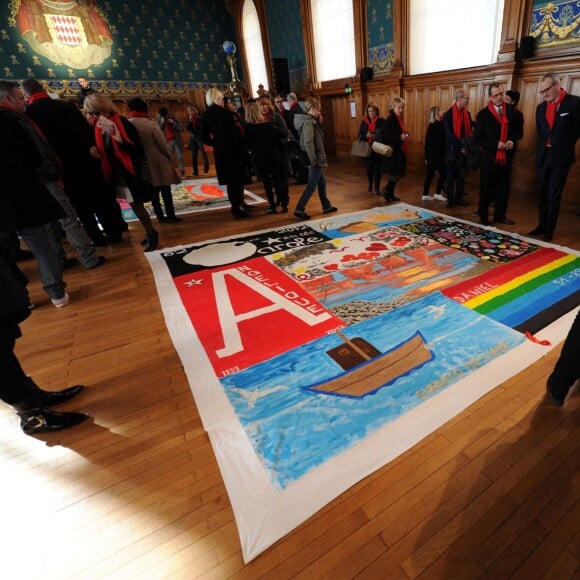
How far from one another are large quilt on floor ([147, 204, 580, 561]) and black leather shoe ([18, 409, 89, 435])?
62 cm

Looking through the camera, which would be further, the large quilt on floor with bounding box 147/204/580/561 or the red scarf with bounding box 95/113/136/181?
the red scarf with bounding box 95/113/136/181

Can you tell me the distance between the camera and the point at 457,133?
12.8ft

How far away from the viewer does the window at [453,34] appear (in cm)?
473

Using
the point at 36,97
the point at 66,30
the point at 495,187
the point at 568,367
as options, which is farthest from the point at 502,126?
the point at 66,30

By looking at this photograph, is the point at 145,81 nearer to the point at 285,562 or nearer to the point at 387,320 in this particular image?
the point at 387,320

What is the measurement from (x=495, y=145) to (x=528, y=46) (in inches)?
81.4

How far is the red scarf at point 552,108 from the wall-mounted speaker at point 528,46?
81.1 inches

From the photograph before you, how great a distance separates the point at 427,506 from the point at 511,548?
256 millimetres

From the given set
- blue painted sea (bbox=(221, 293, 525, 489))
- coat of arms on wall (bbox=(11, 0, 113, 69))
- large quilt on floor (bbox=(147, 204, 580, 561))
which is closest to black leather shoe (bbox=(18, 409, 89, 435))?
large quilt on floor (bbox=(147, 204, 580, 561))

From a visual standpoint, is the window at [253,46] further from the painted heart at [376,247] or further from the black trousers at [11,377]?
the black trousers at [11,377]

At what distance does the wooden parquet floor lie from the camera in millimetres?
1082

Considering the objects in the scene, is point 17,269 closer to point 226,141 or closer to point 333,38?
point 226,141

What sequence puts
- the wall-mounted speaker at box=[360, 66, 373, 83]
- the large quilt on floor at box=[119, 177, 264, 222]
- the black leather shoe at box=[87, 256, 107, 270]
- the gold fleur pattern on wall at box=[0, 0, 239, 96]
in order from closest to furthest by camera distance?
1. the black leather shoe at box=[87, 256, 107, 270]
2. the large quilt on floor at box=[119, 177, 264, 222]
3. the wall-mounted speaker at box=[360, 66, 373, 83]
4. the gold fleur pattern on wall at box=[0, 0, 239, 96]

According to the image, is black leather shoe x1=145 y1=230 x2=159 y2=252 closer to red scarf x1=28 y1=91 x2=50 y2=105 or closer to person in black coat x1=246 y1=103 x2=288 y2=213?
red scarf x1=28 y1=91 x2=50 y2=105
